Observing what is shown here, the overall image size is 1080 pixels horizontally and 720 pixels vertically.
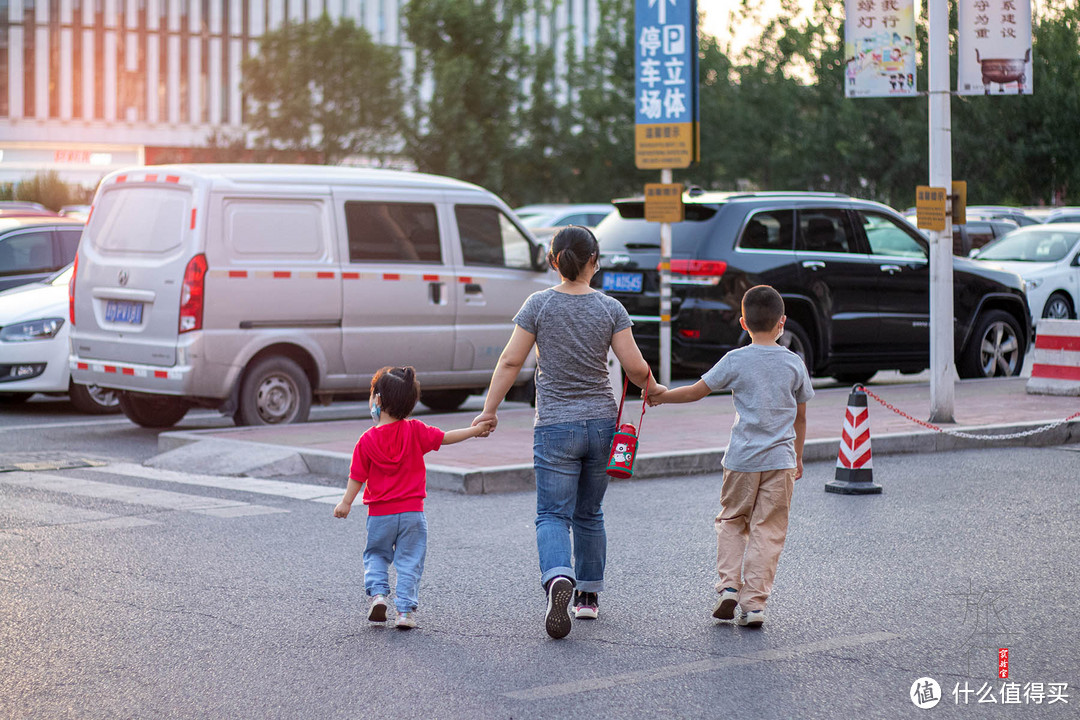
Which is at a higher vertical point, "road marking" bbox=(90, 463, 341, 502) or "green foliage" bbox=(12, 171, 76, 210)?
"green foliage" bbox=(12, 171, 76, 210)

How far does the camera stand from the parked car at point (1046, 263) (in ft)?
67.3

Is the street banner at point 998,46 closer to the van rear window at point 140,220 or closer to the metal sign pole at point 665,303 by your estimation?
the metal sign pole at point 665,303

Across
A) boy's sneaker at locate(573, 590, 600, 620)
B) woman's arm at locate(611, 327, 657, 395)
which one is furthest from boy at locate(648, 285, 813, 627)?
boy's sneaker at locate(573, 590, 600, 620)

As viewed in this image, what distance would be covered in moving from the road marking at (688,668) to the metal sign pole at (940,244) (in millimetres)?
6620

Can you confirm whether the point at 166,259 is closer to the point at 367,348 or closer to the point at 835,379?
the point at 367,348

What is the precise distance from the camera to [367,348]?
1213 centimetres

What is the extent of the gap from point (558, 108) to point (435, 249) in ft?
124

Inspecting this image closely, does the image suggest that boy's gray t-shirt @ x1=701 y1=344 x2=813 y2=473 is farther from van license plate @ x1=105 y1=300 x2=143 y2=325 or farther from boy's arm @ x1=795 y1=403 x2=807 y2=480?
van license plate @ x1=105 y1=300 x2=143 y2=325

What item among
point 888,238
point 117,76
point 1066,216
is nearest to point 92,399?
point 888,238

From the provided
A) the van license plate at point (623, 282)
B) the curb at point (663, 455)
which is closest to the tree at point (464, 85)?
the van license plate at point (623, 282)

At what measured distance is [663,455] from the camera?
9906 mm

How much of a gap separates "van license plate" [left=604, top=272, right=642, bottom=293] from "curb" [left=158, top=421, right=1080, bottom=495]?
140 inches

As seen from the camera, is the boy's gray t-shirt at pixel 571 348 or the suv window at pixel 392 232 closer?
the boy's gray t-shirt at pixel 571 348

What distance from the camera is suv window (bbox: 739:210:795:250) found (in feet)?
45.0
